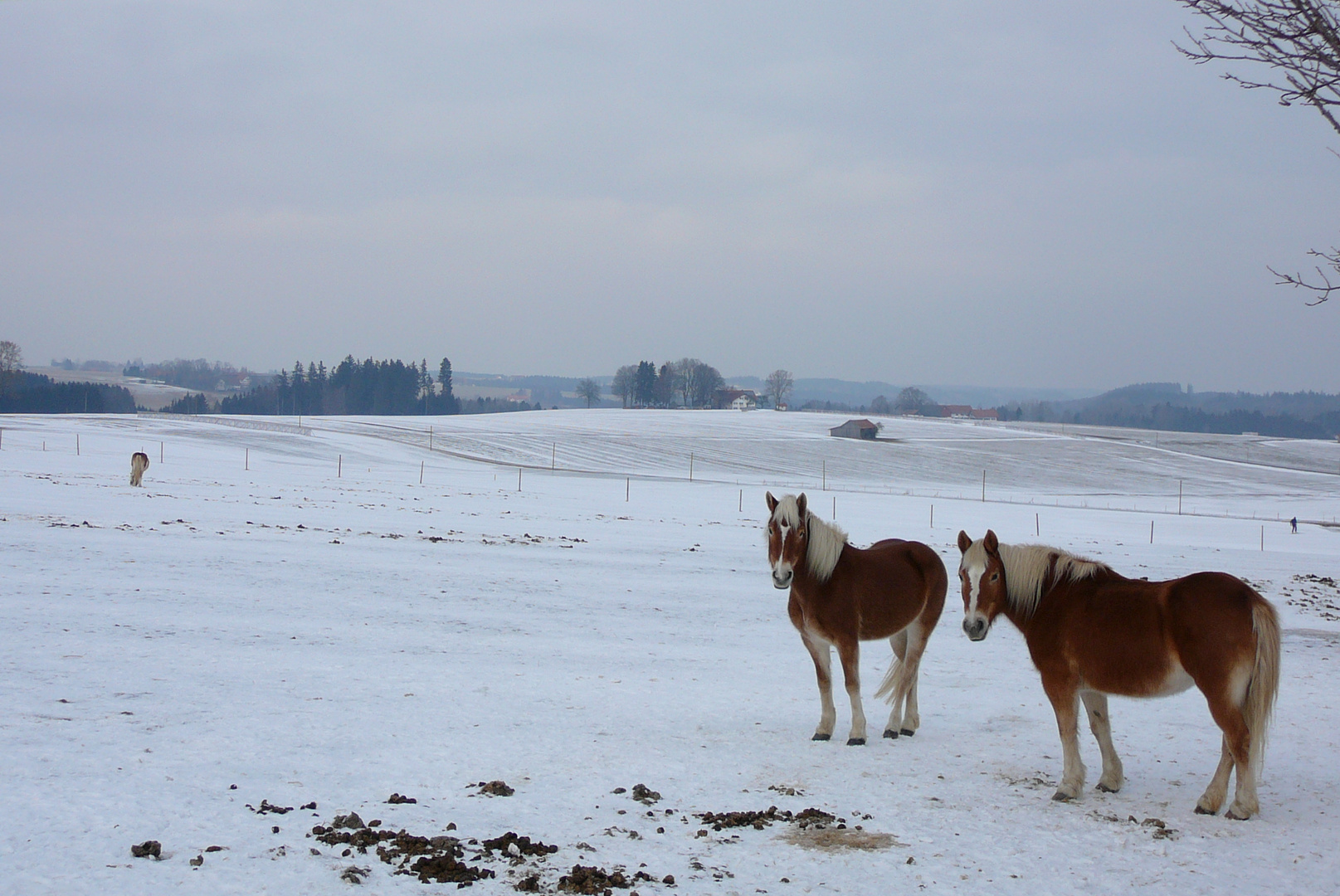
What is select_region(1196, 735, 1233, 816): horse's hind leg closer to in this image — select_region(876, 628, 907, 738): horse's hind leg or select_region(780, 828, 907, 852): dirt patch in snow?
select_region(780, 828, 907, 852): dirt patch in snow

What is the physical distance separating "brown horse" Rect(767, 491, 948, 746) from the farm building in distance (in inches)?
3275

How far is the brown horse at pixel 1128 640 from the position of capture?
5.76 m

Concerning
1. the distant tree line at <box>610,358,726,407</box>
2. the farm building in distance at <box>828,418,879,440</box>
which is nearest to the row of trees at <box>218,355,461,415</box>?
the distant tree line at <box>610,358,726,407</box>

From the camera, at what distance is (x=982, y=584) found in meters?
6.56

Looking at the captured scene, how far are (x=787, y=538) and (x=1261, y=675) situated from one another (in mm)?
3479

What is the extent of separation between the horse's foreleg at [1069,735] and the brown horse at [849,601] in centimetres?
167

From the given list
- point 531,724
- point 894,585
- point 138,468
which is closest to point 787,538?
point 894,585

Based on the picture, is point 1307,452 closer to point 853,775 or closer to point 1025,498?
point 1025,498

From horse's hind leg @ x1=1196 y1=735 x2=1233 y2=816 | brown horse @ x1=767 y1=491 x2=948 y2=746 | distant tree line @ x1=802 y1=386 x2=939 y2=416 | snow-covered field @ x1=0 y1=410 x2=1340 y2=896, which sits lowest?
snow-covered field @ x1=0 y1=410 x2=1340 y2=896

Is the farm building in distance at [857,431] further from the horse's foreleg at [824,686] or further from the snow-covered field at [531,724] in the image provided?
the horse's foreleg at [824,686]

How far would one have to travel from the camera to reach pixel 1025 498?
178ft

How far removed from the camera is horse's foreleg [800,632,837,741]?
778 centimetres

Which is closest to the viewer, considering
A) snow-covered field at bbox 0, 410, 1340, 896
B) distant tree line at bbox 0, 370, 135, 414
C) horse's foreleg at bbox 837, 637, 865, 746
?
snow-covered field at bbox 0, 410, 1340, 896

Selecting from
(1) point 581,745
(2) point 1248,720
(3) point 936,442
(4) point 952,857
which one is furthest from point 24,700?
(3) point 936,442
